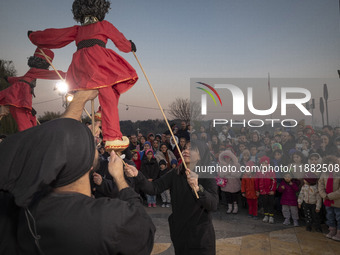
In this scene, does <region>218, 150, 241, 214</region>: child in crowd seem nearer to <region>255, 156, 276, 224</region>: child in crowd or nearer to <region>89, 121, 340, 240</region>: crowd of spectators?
<region>89, 121, 340, 240</region>: crowd of spectators

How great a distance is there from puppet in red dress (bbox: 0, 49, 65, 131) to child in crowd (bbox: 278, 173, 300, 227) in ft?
16.1

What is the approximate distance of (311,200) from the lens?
5.34 metres

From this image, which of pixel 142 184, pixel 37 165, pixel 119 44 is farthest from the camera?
pixel 142 184

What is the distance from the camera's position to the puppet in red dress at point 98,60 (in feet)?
7.01

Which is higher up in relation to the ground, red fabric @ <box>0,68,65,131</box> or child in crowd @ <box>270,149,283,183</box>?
red fabric @ <box>0,68,65,131</box>

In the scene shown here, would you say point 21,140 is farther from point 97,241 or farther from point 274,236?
point 274,236

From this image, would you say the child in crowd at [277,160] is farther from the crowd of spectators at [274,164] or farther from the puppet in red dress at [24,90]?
the puppet in red dress at [24,90]

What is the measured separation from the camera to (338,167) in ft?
16.1

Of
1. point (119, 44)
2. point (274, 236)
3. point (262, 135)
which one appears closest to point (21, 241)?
point (119, 44)

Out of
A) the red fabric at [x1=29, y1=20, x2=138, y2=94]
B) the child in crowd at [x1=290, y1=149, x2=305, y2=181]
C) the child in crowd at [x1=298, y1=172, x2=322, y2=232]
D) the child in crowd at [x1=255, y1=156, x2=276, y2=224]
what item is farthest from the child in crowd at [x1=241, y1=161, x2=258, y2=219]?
the red fabric at [x1=29, y1=20, x2=138, y2=94]

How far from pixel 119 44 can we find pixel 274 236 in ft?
14.4

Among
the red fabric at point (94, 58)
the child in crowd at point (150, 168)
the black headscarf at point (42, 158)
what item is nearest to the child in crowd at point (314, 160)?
the child in crowd at point (150, 168)

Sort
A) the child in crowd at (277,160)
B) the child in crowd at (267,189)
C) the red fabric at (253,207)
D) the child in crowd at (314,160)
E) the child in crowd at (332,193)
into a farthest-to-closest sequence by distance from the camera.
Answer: the red fabric at (253,207)
the child in crowd at (277,160)
the child in crowd at (267,189)
the child in crowd at (314,160)
the child in crowd at (332,193)

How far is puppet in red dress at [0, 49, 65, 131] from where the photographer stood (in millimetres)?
2674
